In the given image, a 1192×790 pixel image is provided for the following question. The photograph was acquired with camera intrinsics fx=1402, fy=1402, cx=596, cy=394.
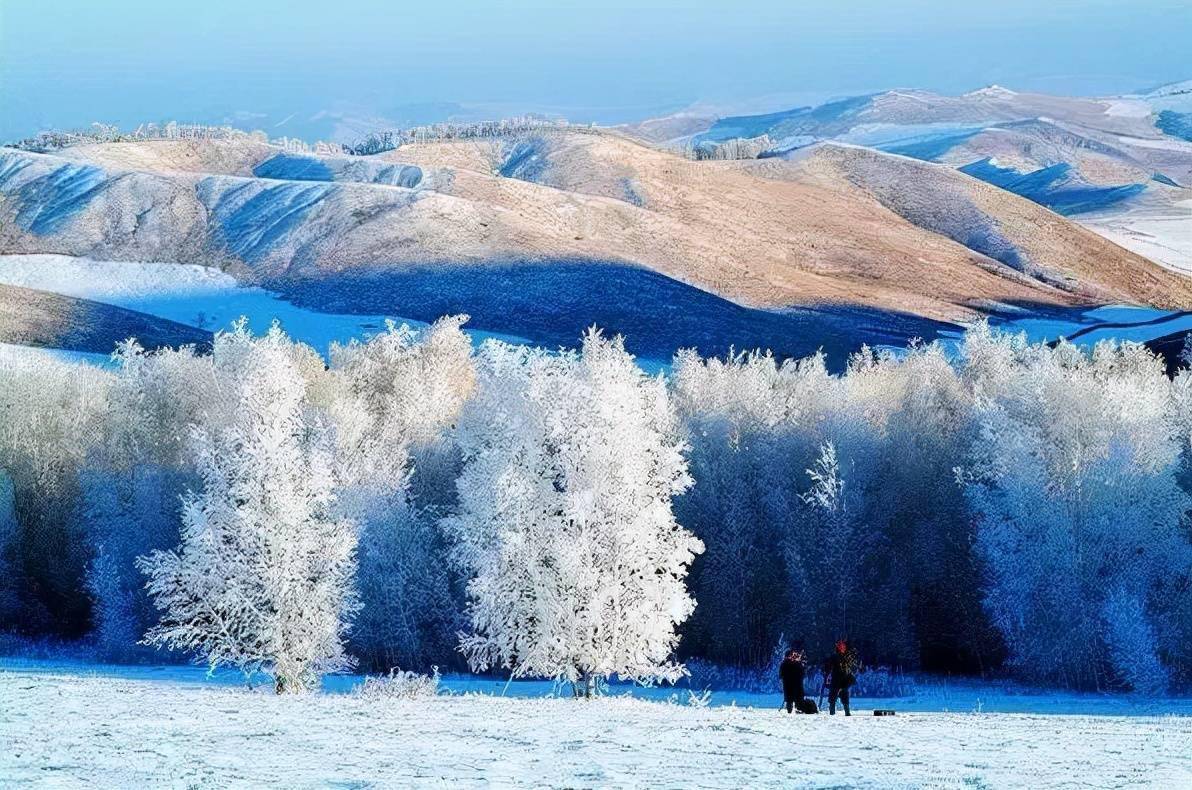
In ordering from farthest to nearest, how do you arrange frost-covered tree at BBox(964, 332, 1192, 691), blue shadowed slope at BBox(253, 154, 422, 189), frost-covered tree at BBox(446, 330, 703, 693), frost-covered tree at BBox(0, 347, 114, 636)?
A: 1. blue shadowed slope at BBox(253, 154, 422, 189)
2. frost-covered tree at BBox(0, 347, 114, 636)
3. frost-covered tree at BBox(964, 332, 1192, 691)
4. frost-covered tree at BBox(446, 330, 703, 693)

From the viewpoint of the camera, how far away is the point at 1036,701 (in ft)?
117

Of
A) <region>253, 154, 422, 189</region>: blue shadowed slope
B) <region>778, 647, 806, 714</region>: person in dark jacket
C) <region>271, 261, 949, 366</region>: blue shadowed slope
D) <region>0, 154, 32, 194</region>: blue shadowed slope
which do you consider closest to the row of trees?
<region>778, 647, 806, 714</region>: person in dark jacket

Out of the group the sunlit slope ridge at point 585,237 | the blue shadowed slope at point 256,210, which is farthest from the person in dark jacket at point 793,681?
the blue shadowed slope at point 256,210

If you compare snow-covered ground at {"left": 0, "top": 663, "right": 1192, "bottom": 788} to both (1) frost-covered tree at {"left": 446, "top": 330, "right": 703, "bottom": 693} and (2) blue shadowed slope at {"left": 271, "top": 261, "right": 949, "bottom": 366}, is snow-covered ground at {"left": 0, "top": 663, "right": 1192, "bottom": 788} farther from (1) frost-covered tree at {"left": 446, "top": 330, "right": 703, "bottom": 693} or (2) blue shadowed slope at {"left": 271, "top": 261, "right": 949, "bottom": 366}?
(2) blue shadowed slope at {"left": 271, "top": 261, "right": 949, "bottom": 366}

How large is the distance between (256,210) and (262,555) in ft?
350

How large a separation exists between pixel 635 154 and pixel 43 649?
139 meters

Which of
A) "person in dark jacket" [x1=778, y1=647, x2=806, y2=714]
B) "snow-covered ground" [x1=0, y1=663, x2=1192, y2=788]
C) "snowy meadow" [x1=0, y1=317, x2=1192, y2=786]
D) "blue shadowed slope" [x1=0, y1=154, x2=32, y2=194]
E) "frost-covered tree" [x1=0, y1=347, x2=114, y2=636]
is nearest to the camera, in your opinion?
"snow-covered ground" [x1=0, y1=663, x2=1192, y2=788]

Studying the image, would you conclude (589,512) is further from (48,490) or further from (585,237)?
(585,237)

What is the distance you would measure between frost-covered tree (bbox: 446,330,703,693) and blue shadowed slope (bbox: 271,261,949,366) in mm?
73424

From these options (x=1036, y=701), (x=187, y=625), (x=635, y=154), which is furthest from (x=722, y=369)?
(x=635, y=154)

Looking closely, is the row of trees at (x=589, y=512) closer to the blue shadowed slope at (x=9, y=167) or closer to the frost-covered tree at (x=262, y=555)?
the frost-covered tree at (x=262, y=555)

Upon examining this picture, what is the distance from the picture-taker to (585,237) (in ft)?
432

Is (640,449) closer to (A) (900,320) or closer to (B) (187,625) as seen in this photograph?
(B) (187,625)

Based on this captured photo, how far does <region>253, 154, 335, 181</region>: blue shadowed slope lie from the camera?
504 feet
